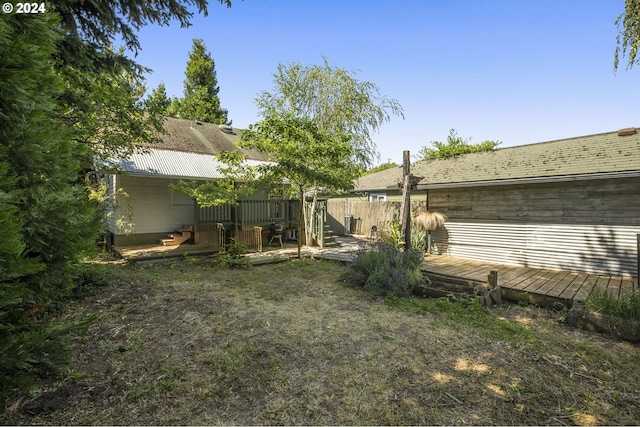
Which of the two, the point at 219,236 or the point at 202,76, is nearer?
the point at 219,236

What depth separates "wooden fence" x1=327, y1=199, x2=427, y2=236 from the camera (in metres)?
17.1

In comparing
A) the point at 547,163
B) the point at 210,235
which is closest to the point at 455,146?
the point at 547,163

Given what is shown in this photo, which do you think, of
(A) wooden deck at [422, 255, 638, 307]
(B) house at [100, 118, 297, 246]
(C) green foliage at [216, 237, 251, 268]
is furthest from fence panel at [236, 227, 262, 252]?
(A) wooden deck at [422, 255, 638, 307]

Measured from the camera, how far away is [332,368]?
3.50 m

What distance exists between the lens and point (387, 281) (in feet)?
21.3

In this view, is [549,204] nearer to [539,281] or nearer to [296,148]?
[539,281]

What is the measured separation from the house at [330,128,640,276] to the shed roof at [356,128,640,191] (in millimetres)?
22

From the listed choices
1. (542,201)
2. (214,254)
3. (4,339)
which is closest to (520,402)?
(4,339)

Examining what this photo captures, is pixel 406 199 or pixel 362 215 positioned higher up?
pixel 406 199

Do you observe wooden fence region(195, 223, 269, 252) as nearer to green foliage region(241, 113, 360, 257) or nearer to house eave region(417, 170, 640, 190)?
green foliage region(241, 113, 360, 257)

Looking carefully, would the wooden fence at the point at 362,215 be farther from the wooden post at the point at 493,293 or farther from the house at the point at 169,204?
the wooden post at the point at 493,293

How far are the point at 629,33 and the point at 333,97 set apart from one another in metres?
11.7

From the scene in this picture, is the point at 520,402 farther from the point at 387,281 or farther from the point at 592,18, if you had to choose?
the point at 592,18

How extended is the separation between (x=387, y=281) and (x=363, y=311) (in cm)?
126
